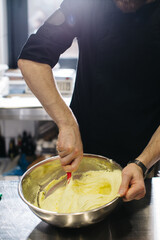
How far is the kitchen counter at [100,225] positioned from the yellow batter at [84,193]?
0.06 metres

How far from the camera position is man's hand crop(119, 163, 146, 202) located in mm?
876

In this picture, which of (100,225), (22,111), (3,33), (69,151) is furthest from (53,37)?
(3,33)

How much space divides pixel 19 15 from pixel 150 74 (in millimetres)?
1931

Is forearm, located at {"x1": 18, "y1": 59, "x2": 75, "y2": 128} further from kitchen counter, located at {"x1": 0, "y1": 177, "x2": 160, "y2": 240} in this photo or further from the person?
kitchen counter, located at {"x1": 0, "y1": 177, "x2": 160, "y2": 240}

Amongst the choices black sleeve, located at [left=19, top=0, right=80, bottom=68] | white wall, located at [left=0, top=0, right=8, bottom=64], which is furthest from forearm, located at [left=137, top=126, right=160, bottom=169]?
white wall, located at [left=0, top=0, right=8, bottom=64]

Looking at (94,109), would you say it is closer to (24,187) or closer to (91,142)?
(91,142)

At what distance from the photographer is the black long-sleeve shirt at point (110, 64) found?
1227 millimetres

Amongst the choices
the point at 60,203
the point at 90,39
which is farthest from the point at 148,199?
the point at 90,39

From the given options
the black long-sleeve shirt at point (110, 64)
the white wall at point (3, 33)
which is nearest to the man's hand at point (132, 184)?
the black long-sleeve shirt at point (110, 64)

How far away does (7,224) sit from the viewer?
0.94m

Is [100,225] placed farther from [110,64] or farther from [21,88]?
[21,88]

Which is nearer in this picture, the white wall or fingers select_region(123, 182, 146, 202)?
fingers select_region(123, 182, 146, 202)

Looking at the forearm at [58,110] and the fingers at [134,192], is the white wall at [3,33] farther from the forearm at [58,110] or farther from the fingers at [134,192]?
the fingers at [134,192]

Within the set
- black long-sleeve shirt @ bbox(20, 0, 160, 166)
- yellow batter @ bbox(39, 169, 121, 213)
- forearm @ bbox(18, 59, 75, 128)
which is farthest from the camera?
black long-sleeve shirt @ bbox(20, 0, 160, 166)
